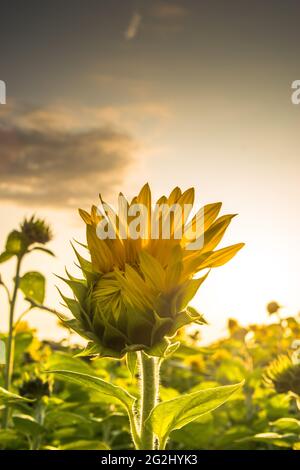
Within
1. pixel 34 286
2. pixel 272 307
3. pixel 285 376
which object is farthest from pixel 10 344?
pixel 272 307

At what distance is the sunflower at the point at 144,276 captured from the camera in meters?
0.83

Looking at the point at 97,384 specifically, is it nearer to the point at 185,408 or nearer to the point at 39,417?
the point at 185,408

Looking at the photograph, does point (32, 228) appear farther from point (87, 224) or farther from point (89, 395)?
point (87, 224)

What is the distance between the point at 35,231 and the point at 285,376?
2.90 feet

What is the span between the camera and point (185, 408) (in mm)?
894

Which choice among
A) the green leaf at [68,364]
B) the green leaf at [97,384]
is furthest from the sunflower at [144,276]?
the green leaf at [68,364]

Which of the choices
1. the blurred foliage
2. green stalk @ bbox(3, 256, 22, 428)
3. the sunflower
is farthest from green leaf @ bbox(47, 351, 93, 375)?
the sunflower

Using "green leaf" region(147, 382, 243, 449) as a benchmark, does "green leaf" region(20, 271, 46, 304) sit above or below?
above

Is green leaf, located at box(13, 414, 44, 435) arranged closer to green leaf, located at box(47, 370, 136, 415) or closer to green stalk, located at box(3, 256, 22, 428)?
green stalk, located at box(3, 256, 22, 428)

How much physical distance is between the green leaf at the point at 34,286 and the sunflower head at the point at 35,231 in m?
0.12

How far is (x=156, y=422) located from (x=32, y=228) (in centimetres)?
114

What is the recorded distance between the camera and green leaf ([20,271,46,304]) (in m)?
1.87

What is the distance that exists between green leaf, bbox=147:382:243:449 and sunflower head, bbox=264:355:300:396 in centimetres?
88
